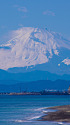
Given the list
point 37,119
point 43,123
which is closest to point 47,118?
point 37,119

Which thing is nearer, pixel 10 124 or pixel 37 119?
pixel 10 124

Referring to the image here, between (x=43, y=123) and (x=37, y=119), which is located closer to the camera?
(x=43, y=123)

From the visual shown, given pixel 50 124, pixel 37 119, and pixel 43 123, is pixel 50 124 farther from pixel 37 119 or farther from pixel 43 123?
pixel 37 119

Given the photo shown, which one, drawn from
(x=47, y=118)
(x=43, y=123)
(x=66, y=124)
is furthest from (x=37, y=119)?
(x=66, y=124)

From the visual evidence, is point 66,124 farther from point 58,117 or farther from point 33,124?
point 58,117

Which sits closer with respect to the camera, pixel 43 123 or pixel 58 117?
pixel 43 123

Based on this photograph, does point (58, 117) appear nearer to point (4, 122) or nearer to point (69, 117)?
point (69, 117)

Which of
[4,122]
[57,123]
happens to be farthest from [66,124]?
[4,122]
